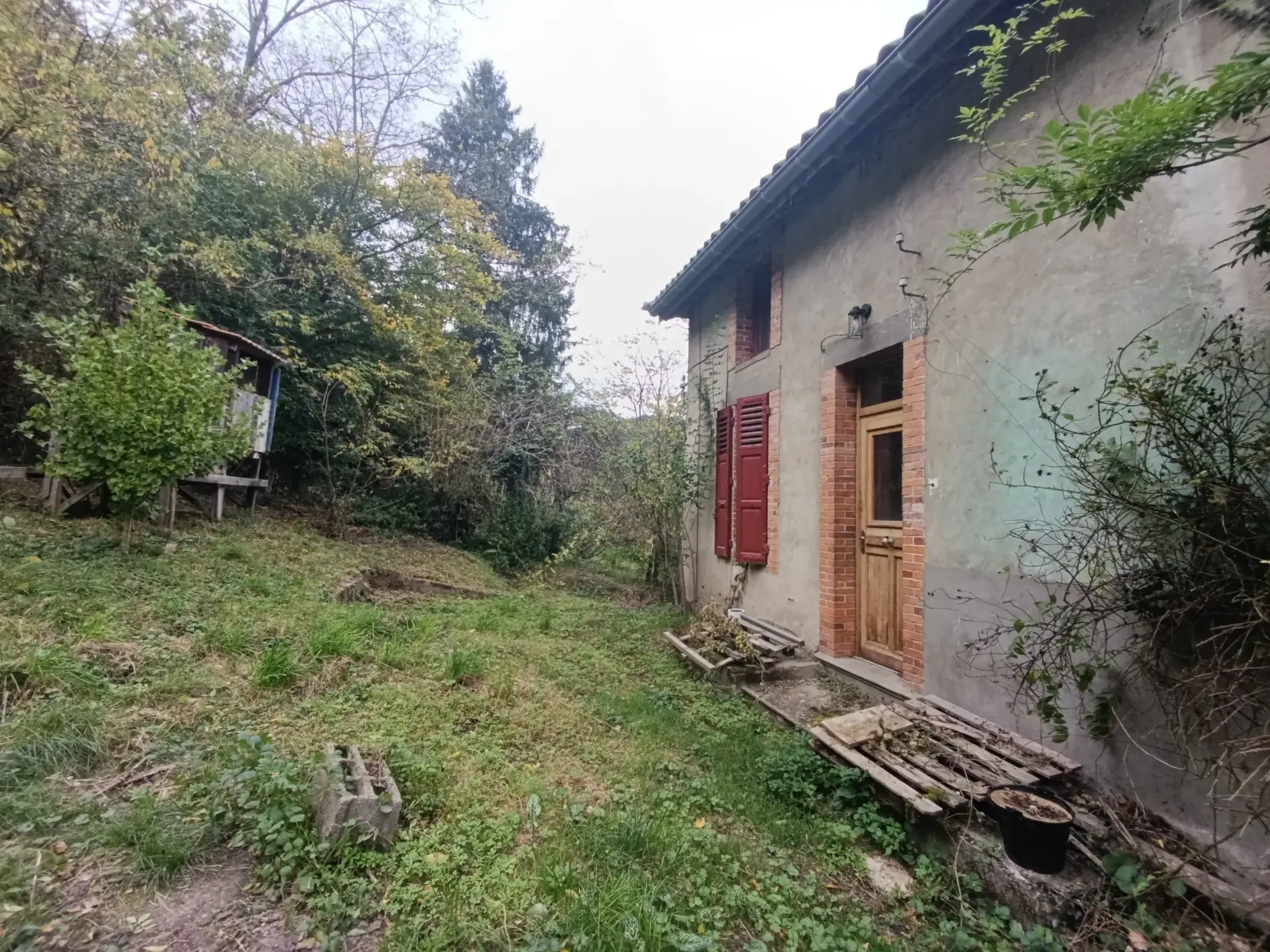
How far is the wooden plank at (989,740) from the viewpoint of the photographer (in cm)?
284

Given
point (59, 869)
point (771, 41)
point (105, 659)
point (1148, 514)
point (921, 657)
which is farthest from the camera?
point (771, 41)

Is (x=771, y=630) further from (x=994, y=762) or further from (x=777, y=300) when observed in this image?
(x=777, y=300)

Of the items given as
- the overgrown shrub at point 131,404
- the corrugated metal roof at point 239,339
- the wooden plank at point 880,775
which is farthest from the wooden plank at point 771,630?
the corrugated metal roof at point 239,339

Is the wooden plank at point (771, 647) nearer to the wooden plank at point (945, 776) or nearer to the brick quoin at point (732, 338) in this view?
the wooden plank at point (945, 776)

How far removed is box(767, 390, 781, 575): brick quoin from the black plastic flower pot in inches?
131

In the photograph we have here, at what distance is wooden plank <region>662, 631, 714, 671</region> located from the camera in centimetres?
497

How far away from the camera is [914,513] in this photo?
401cm

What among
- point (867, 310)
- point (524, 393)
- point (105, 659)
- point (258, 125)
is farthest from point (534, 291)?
point (105, 659)

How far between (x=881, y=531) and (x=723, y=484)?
2.46 meters

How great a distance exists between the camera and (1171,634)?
96.8 inches

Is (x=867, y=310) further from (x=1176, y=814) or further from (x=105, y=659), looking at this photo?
(x=105, y=659)

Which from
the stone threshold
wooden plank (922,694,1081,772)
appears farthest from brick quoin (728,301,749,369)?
wooden plank (922,694,1081,772)

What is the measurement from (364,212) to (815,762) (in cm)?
1051

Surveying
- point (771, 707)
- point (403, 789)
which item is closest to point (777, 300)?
point (771, 707)
